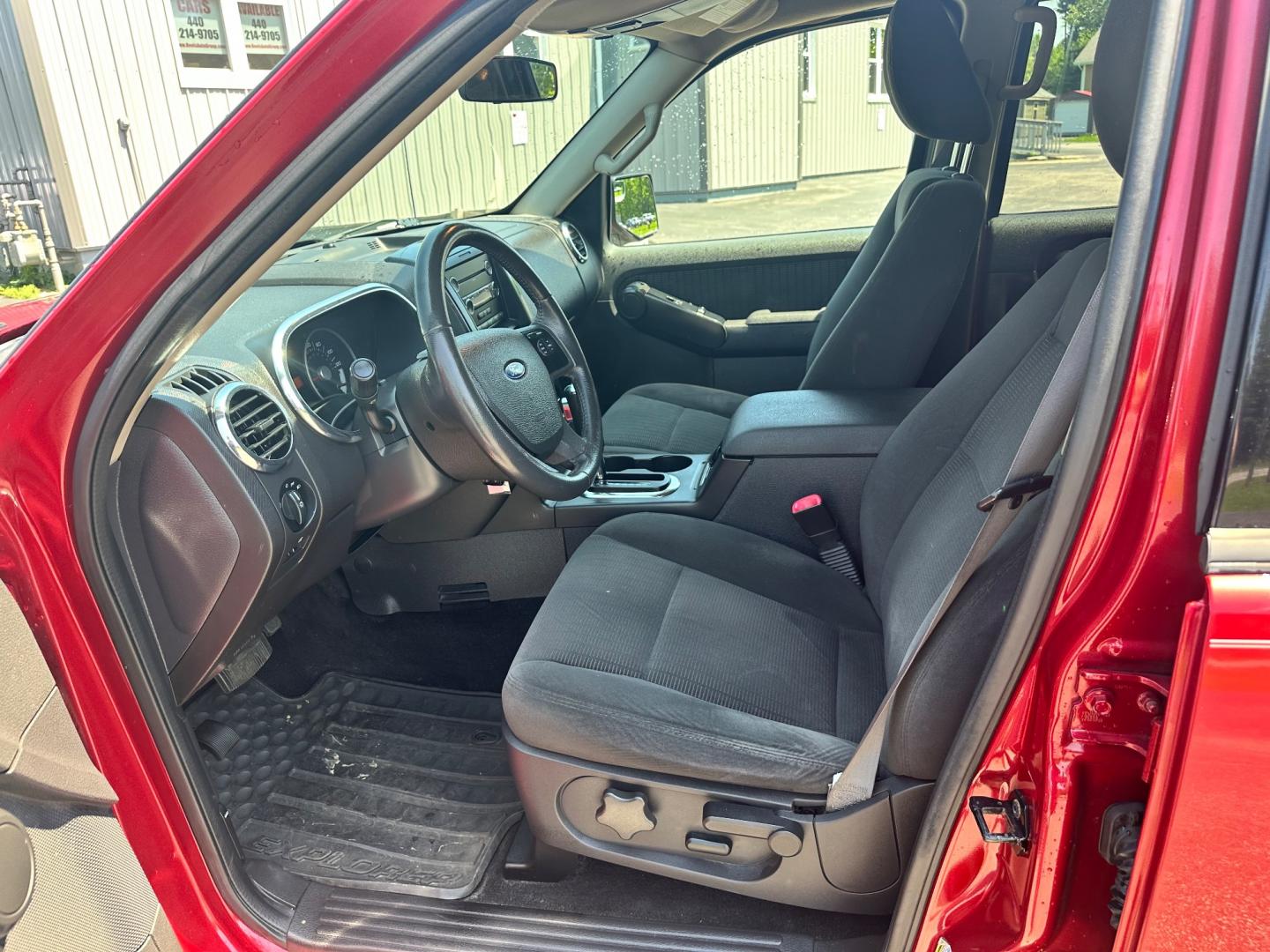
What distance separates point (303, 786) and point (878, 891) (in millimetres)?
1028

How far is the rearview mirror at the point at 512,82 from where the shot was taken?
231 centimetres

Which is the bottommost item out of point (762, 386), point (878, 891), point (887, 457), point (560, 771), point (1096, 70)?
point (762, 386)

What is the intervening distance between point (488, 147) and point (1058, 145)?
218cm

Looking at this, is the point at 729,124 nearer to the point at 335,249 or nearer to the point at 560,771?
the point at 335,249

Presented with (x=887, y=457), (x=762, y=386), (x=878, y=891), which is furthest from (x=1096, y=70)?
(x=762, y=386)

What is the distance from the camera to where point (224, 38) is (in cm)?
784

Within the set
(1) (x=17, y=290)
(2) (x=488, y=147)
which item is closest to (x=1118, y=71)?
(2) (x=488, y=147)

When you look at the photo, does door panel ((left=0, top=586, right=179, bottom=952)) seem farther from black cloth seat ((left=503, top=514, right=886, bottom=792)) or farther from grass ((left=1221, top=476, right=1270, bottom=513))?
grass ((left=1221, top=476, right=1270, bottom=513))

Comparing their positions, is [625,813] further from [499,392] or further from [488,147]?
[488,147]

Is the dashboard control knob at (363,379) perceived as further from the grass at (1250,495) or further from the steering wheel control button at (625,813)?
the grass at (1250,495)

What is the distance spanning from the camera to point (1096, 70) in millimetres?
1037

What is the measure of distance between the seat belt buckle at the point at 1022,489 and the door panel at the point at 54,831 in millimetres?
977

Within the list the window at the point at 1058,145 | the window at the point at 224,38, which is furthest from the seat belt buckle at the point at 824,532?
the window at the point at 224,38

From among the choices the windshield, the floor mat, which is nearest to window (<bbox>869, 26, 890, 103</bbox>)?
the windshield
